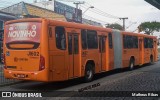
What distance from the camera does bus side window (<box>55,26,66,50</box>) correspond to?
13508 millimetres

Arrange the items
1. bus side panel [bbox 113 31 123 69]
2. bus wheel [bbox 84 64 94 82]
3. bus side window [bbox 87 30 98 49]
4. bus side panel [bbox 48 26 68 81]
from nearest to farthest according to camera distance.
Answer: bus side panel [bbox 48 26 68 81], bus wheel [bbox 84 64 94 82], bus side window [bbox 87 30 98 49], bus side panel [bbox 113 31 123 69]

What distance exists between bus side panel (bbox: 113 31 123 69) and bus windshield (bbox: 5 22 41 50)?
8.18 meters

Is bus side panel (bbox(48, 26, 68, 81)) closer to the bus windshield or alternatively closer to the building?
the bus windshield

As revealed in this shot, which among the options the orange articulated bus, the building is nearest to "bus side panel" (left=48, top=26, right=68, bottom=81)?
the orange articulated bus

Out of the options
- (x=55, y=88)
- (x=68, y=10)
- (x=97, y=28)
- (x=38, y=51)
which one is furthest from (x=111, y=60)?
(x=68, y=10)

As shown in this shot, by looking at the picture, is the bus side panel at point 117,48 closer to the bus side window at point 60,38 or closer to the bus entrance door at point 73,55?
the bus entrance door at point 73,55

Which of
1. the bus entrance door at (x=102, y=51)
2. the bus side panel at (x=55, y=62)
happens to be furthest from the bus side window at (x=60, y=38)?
the bus entrance door at (x=102, y=51)

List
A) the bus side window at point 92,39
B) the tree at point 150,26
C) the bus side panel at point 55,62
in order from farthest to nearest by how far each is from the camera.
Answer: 1. the tree at point 150,26
2. the bus side window at point 92,39
3. the bus side panel at point 55,62

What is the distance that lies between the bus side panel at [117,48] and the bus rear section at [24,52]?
26.9ft

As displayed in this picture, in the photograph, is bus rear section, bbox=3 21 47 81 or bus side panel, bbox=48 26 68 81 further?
bus side panel, bbox=48 26 68 81

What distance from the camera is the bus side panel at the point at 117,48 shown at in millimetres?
20297

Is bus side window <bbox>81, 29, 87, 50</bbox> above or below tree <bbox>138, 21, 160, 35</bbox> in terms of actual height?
below

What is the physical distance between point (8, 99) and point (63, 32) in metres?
4.18

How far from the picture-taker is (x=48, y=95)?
39.7ft
